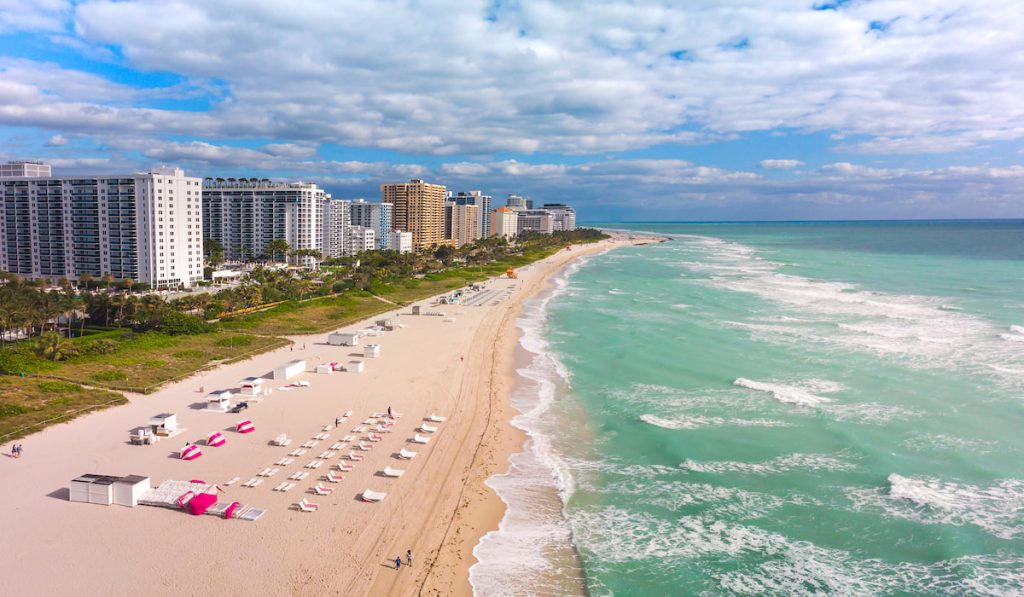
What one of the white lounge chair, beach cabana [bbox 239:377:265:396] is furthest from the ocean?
beach cabana [bbox 239:377:265:396]

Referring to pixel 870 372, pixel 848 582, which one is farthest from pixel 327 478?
pixel 870 372

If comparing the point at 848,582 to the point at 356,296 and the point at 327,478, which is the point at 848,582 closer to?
the point at 327,478

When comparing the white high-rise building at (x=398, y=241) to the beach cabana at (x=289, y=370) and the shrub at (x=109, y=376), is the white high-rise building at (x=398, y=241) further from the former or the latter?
the shrub at (x=109, y=376)

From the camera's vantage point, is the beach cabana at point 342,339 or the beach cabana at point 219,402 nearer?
the beach cabana at point 219,402

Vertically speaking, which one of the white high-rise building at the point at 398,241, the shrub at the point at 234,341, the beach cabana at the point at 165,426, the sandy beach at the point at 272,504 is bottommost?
the sandy beach at the point at 272,504

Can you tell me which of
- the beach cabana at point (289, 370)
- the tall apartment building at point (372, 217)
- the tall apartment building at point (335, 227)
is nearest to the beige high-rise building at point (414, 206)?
the tall apartment building at point (372, 217)

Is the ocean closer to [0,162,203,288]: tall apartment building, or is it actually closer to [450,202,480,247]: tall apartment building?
[0,162,203,288]: tall apartment building

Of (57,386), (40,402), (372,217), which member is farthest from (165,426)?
(372,217)
